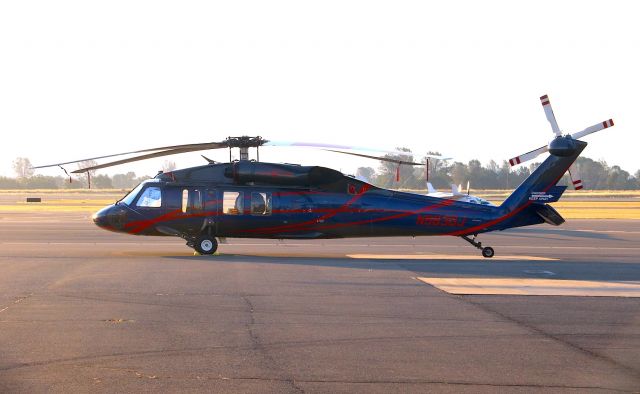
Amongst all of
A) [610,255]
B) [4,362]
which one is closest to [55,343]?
[4,362]

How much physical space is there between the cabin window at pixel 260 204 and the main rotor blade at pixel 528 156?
7.59m

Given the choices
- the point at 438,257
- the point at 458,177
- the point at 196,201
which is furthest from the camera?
the point at 458,177

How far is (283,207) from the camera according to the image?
2394cm

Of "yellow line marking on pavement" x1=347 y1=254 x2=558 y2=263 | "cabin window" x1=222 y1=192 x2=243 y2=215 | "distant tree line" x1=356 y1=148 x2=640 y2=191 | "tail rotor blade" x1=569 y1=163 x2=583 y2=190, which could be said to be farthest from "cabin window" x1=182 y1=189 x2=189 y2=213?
"distant tree line" x1=356 y1=148 x2=640 y2=191

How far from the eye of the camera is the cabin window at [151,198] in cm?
2394

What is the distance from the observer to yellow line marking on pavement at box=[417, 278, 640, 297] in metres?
15.9

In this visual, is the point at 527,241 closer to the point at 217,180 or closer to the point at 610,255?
the point at 610,255

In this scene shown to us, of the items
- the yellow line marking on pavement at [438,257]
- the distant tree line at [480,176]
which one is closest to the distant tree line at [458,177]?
the distant tree line at [480,176]

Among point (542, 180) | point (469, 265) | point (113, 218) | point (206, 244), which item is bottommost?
point (469, 265)

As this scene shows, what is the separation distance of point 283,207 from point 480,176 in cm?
14474

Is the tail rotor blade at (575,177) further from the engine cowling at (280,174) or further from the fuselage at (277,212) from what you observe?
the engine cowling at (280,174)

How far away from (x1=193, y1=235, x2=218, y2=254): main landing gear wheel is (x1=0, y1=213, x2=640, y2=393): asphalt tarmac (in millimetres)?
1595

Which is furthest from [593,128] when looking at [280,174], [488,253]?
[280,174]

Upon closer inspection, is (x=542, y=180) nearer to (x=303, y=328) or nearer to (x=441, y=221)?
(x=441, y=221)
